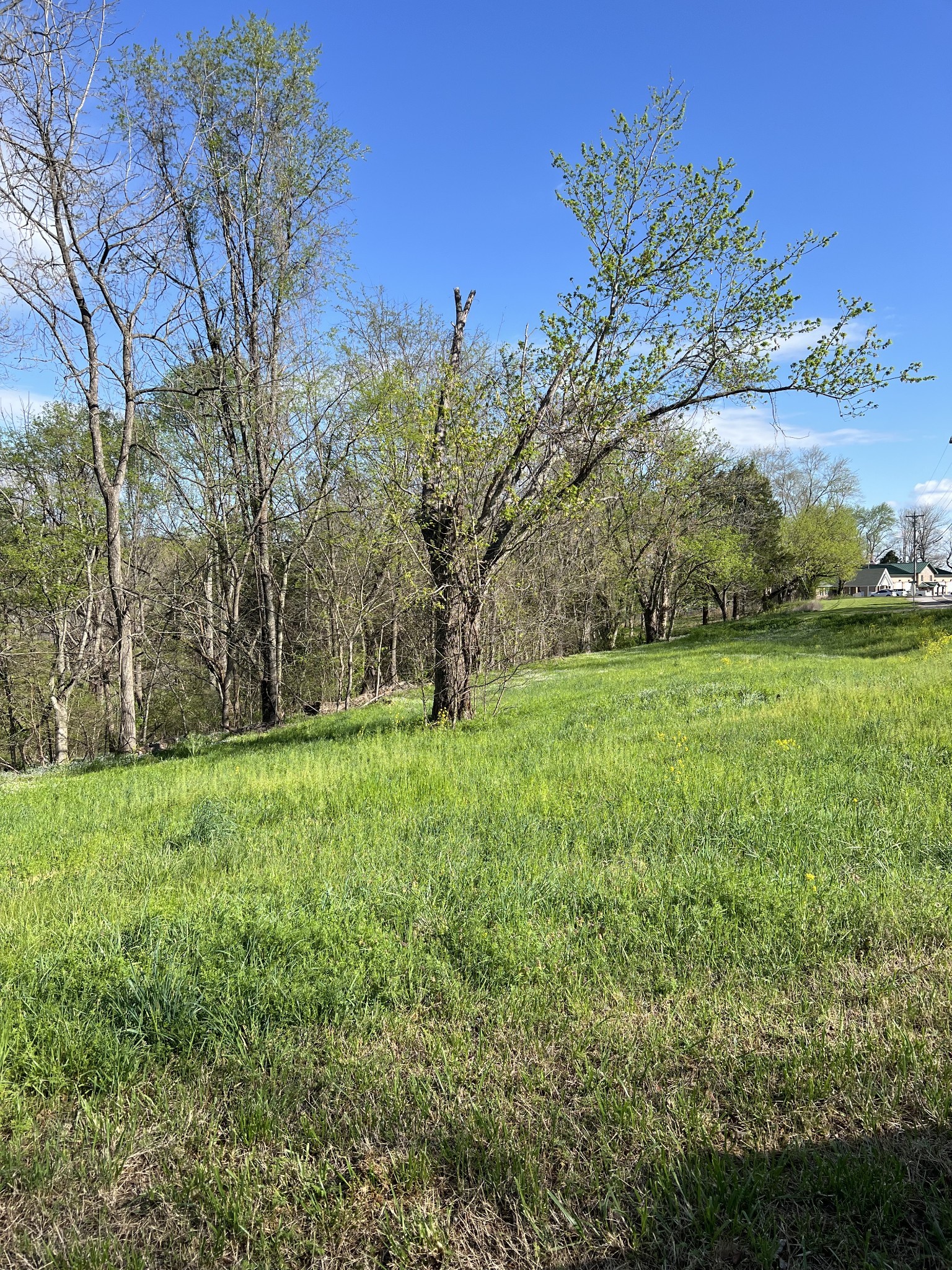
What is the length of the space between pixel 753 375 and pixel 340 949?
34.5ft

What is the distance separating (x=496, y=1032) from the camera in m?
2.75

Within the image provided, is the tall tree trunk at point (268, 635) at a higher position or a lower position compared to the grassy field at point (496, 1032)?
higher

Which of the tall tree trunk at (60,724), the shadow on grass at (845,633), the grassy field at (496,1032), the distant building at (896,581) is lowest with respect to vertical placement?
the tall tree trunk at (60,724)

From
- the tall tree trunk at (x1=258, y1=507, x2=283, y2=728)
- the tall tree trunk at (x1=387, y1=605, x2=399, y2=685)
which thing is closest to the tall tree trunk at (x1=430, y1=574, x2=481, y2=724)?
the tall tree trunk at (x1=258, y1=507, x2=283, y2=728)

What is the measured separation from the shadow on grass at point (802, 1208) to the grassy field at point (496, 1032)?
0.03 ft

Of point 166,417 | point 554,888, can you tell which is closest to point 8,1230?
point 554,888

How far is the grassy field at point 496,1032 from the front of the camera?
6.42ft

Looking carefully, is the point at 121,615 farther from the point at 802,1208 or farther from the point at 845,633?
the point at 845,633

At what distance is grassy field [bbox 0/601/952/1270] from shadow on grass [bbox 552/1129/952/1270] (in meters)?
0.01

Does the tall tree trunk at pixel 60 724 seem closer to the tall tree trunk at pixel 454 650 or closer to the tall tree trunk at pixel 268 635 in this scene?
the tall tree trunk at pixel 268 635

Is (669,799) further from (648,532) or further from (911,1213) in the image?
(648,532)

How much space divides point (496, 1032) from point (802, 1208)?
1.23m

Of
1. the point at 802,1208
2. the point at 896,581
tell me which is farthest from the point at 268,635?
the point at 896,581

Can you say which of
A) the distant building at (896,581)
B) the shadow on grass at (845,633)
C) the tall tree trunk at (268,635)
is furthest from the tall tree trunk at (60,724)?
the distant building at (896,581)
